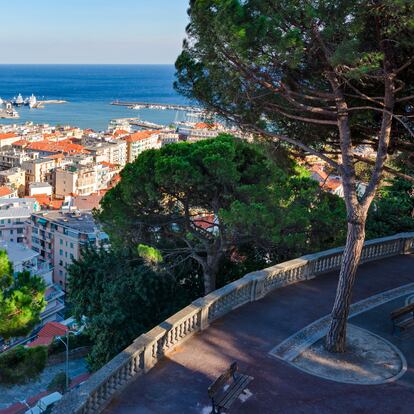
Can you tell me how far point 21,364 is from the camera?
823cm

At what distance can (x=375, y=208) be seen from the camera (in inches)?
656

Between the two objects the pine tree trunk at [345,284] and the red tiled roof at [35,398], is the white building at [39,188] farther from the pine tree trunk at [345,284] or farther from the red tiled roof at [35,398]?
the pine tree trunk at [345,284]

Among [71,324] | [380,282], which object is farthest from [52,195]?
[380,282]

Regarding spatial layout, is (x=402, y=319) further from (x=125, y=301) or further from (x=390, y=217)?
(x=390, y=217)

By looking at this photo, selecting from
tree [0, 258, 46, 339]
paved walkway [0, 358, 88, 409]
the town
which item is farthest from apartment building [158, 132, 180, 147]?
tree [0, 258, 46, 339]

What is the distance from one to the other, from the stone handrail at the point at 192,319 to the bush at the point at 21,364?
175cm

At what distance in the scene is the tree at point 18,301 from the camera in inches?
287

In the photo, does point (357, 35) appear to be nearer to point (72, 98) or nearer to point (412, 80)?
point (412, 80)

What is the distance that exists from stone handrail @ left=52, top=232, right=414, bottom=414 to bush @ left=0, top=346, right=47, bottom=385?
5.74 feet

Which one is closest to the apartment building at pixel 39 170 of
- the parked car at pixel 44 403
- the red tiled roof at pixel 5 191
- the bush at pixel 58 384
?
the red tiled roof at pixel 5 191

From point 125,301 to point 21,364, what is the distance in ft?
17.0

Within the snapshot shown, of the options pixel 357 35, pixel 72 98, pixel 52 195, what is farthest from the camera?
pixel 72 98

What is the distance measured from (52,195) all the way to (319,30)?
215 feet

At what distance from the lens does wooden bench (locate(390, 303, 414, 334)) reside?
899 centimetres
